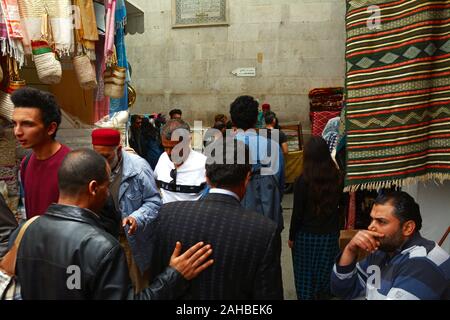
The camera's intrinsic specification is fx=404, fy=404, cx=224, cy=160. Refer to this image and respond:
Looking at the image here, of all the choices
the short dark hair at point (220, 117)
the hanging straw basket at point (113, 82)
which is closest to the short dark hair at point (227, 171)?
the hanging straw basket at point (113, 82)

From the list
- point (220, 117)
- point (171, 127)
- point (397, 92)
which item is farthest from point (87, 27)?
point (220, 117)

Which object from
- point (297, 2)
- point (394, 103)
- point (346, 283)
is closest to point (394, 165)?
point (394, 103)

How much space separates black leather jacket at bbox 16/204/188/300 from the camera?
1.49 meters

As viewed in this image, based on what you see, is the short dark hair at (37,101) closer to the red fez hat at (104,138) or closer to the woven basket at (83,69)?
the red fez hat at (104,138)

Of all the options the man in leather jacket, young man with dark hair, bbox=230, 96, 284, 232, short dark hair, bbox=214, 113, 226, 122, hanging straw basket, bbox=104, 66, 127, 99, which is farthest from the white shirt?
short dark hair, bbox=214, 113, 226, 122

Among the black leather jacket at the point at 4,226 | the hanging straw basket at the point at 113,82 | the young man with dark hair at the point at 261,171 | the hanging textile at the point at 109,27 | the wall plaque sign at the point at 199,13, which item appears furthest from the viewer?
the wall plaque sign at the point at 199,13

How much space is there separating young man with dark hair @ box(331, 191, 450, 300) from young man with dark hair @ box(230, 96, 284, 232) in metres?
1.25

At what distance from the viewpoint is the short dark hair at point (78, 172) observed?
5.37 feet

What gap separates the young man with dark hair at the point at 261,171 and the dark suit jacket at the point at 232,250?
1551 millimetres

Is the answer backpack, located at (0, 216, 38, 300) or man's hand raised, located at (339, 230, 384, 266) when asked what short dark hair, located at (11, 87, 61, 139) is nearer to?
backpack, located at (0, 216, 38, 300)

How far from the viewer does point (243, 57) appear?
30.9 ft

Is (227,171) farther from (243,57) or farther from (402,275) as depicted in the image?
(243,57)
